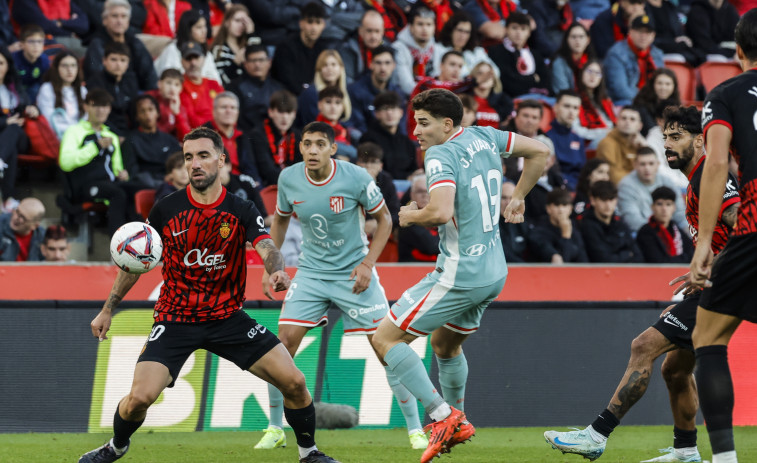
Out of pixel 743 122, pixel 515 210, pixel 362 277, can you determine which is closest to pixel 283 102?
pixel 362 277

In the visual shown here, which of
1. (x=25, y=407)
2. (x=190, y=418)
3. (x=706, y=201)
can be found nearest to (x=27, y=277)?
(x=25, y=407)

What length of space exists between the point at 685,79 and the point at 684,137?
33.7 feet

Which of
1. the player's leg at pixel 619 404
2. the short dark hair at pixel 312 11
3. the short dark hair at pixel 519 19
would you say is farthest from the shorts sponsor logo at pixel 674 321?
the short dark hair at pixel 519 19

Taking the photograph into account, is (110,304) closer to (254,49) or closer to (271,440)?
(271,440)

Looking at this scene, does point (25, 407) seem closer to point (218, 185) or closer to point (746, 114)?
point (218, 185)

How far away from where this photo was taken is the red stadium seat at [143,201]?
1106cm

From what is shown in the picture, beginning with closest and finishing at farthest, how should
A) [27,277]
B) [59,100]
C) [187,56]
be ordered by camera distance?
[27,277]
[59,100]
[187,56]

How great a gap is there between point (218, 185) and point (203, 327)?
95 centimetres

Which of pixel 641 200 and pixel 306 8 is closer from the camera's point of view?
pixel 641 200

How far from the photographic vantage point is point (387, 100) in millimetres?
12602

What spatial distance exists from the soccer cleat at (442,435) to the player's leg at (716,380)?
1.61 meters

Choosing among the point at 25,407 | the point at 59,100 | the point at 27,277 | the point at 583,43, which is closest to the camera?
the point at 25,407

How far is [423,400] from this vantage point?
6.57m

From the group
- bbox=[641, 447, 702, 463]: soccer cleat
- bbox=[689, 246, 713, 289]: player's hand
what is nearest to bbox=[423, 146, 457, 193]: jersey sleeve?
bbox=[689, 246, 713, 289]: player's hand
